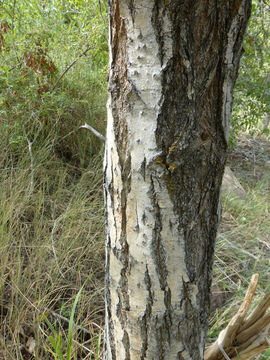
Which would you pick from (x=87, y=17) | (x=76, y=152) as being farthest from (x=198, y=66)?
(x=87, y=17)

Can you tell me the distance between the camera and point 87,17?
3148 millimetres

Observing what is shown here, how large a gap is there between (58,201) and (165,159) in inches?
67.1

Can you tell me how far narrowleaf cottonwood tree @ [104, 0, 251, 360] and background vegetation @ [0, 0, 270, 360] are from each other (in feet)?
1.41

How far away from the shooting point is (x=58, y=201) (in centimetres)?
229

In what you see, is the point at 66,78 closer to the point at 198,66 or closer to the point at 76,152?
the point at 76,152

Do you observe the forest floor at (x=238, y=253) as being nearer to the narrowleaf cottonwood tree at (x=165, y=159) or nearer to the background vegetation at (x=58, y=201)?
the background vegetation at (x=58, y=201)

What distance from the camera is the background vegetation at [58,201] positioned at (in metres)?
1.51

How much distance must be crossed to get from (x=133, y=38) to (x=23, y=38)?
2.39 metres

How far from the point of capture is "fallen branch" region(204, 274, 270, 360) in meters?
1.12

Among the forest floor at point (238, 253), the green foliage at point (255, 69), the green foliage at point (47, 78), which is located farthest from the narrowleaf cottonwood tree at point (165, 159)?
the green foliage at point (255, 69)

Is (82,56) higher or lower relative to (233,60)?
higher

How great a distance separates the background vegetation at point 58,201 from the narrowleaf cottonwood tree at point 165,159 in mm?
430

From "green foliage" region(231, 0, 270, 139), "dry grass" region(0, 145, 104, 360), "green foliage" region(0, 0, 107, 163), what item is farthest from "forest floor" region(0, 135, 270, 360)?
"green foliage" region(231, 0, 270, 139)

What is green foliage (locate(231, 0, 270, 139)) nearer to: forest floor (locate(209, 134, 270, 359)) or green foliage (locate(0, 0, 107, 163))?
forest floor (locate(209, 134, 270, 359))
